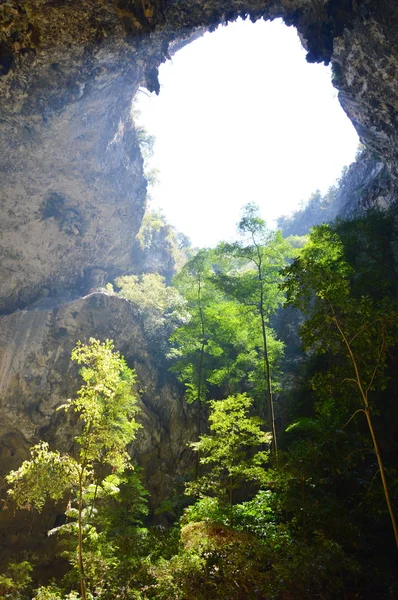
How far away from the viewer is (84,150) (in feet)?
79.0

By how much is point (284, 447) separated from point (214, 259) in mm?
8732

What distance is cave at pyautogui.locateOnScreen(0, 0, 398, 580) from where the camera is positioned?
14445mm

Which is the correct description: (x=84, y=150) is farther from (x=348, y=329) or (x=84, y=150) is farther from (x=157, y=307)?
(x=348, y=329)

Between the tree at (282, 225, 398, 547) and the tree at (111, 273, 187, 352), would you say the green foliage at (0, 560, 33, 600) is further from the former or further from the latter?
the tree at (111, 273, 187, 352)

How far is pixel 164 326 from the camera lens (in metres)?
23.7

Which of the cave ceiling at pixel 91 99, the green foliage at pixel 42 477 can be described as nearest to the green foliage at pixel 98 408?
the green foliage at pixel 42 477

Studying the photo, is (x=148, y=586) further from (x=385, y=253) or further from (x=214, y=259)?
(x=385, y=253)

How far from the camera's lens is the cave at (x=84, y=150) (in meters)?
14.4

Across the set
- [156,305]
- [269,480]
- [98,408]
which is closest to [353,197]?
[156,305]

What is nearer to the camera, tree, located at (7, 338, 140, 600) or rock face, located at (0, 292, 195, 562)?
tree, located at (7, 338, 140, 600)

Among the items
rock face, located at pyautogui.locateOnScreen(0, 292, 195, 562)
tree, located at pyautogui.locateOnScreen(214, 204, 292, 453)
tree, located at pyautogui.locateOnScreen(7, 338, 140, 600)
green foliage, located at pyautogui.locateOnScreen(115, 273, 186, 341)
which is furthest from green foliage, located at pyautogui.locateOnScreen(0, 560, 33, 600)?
green foliage, located at pyautogui.locateOnScreen(115, 273, 186, 341)

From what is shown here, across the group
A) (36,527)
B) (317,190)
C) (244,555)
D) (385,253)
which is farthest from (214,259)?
(317,190)

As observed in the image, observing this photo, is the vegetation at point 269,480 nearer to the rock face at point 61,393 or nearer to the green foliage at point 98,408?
the green foliage at point 98,408

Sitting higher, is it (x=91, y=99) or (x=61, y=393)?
(x=91, y=99)
